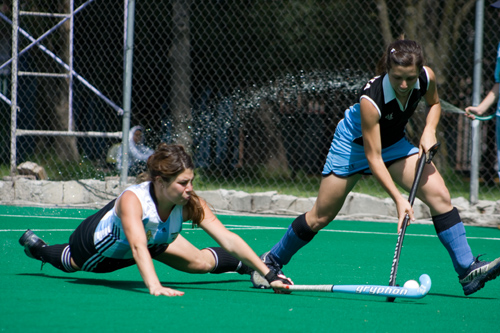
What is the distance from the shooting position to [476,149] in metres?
7.38

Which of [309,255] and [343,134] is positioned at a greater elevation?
[343,134]

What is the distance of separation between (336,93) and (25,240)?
5.73m

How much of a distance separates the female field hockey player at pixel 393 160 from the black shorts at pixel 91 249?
69 cm

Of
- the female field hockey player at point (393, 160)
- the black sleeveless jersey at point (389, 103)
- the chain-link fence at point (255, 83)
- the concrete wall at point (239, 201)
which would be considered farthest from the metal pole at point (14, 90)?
the black sleeveless jersey at point (389, 103)

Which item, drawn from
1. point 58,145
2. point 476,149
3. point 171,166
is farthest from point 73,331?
point 58,145

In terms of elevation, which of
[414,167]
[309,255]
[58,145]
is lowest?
[58,145]

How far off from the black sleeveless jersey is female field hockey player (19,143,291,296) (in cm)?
97

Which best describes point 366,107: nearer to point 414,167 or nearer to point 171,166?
point 414,167

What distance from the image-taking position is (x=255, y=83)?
987cm

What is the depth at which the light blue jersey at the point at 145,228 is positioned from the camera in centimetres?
374

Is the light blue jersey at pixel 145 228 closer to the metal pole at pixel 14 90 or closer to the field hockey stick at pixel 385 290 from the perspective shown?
the field hockey stick at pixel 385 290

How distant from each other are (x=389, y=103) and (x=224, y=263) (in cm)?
130

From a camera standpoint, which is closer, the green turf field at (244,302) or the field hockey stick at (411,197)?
the green turf field at (244,302)

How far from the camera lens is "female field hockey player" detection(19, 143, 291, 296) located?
360 centimetres
